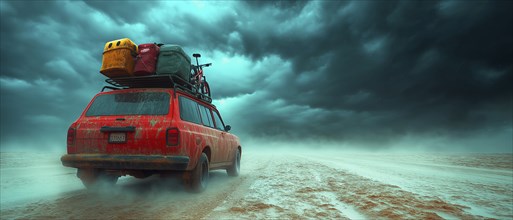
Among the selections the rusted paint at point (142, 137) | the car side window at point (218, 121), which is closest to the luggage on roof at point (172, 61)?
the rusted paint at point (142, 137)

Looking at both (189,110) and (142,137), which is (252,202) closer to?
(142,137)

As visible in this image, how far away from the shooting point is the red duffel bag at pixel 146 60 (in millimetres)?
5000

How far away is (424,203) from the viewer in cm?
405

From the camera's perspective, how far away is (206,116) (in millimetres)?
5859

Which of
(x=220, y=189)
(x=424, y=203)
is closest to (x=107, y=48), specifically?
Answer: (x=220, y=189)

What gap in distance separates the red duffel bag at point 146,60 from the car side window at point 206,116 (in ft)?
3.94

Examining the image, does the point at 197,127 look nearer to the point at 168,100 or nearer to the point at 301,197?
the point at 168,100

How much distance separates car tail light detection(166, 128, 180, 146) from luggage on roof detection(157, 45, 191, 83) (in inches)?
55.5

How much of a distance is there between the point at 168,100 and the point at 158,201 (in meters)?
1.52

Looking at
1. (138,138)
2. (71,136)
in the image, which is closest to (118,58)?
(71,136)

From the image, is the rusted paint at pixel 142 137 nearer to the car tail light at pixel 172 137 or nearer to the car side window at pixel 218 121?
the car tail light at pixel 172 137

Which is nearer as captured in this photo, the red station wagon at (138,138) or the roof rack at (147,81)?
the red station wagon at (138,138)

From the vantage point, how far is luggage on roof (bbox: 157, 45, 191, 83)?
512 cm

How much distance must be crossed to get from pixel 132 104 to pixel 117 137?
0.61m
